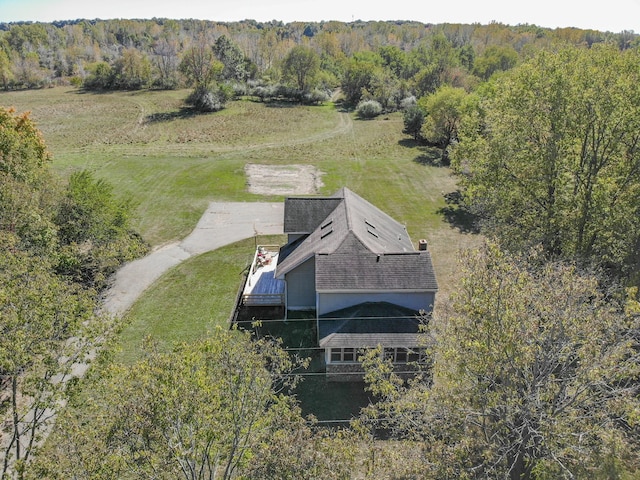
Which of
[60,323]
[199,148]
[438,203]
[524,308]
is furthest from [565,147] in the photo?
[199,148]

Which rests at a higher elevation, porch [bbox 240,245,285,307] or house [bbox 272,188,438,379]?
house [bbox 272,188,438,379]

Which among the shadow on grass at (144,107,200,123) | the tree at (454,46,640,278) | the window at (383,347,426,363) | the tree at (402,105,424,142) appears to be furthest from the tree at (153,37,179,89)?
the window at (383,347,426,363)

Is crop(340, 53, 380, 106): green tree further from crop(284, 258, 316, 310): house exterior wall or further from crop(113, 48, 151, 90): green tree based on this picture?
crop(284, 258, 316, 310): house exterior wall

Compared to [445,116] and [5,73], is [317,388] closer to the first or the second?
[445,116]

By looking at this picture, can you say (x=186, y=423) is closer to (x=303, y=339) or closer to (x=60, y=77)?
(x=303, y=339)

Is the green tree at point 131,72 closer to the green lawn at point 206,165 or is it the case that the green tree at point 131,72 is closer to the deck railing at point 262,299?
the green lawn at point 206,165

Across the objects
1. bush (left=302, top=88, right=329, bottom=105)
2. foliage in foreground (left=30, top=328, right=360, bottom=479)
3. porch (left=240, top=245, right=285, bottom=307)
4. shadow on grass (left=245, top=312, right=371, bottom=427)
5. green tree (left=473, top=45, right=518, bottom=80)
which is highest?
green tree (left=473, top=45, right=518, bottom=80)

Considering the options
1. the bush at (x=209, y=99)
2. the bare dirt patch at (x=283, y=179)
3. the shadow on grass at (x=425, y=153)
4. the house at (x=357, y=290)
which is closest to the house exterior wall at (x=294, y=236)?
the house at (x=357, y=290)
